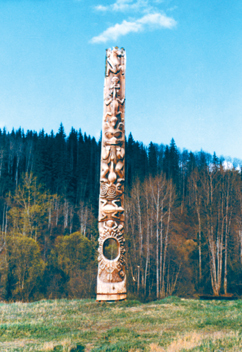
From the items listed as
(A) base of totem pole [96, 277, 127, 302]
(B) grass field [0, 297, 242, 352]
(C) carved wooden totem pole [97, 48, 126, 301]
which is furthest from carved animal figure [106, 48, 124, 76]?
(B) grass field [0, 297, 242, 352]

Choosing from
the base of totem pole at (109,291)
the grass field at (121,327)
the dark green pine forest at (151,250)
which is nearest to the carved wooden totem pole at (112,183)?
the base of totem pole at (109,291)

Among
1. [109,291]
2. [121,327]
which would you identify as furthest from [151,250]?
[121,327]

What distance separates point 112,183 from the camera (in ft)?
37.3

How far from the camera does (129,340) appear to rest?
321 inches

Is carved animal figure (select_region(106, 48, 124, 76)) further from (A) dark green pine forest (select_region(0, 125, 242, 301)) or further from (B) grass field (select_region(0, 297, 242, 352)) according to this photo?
(A) dark green pine forest (select_region(0, 125, 242, 301))

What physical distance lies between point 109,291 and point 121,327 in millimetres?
1368

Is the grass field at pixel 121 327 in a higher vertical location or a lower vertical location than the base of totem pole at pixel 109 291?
lower

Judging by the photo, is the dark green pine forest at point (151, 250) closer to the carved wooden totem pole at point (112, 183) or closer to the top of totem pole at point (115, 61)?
the carved wooden totem pole at point (112, 183)

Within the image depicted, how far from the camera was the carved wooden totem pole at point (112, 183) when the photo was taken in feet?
35.3

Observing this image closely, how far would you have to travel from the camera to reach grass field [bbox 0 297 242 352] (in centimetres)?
741

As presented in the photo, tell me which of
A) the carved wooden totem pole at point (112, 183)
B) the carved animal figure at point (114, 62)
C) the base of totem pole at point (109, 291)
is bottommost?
the base of totem pole at point (109, 291)

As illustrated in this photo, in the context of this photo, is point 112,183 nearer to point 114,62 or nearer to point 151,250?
point 114,62

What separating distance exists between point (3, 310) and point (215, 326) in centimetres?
781

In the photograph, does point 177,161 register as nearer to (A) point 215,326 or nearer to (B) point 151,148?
(B) point 151,148
